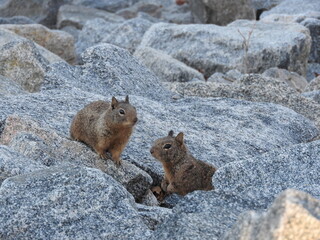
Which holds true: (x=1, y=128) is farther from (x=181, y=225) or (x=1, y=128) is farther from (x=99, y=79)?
(x=181, y=225)

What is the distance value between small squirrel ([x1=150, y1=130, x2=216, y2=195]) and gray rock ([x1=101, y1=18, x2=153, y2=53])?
11299 mm

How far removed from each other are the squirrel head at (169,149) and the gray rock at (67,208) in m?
2.34

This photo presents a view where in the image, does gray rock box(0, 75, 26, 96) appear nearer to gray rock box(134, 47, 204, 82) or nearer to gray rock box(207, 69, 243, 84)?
gray rock box(134, 47, 204, 82)

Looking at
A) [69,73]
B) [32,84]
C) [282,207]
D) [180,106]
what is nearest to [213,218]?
[282,207]

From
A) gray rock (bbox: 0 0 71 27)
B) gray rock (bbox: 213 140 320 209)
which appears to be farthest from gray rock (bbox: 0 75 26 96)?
gray rock (bbox: 0 0 71 27)

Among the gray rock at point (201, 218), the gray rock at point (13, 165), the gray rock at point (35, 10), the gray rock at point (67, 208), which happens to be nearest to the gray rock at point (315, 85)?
the gray rock at point (13, 165)

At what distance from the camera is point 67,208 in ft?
18.4

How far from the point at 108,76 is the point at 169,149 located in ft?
9.56

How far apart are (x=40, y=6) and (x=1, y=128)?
2171cm

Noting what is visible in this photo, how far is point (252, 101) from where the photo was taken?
11.6 meters

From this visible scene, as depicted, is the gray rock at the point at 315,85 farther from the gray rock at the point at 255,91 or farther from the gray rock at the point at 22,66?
the gray rock at the point at 22,66

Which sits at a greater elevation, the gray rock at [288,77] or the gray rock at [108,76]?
the gray rock at [108,76]

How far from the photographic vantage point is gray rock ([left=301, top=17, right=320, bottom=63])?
1952cm

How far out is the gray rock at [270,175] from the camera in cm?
597
